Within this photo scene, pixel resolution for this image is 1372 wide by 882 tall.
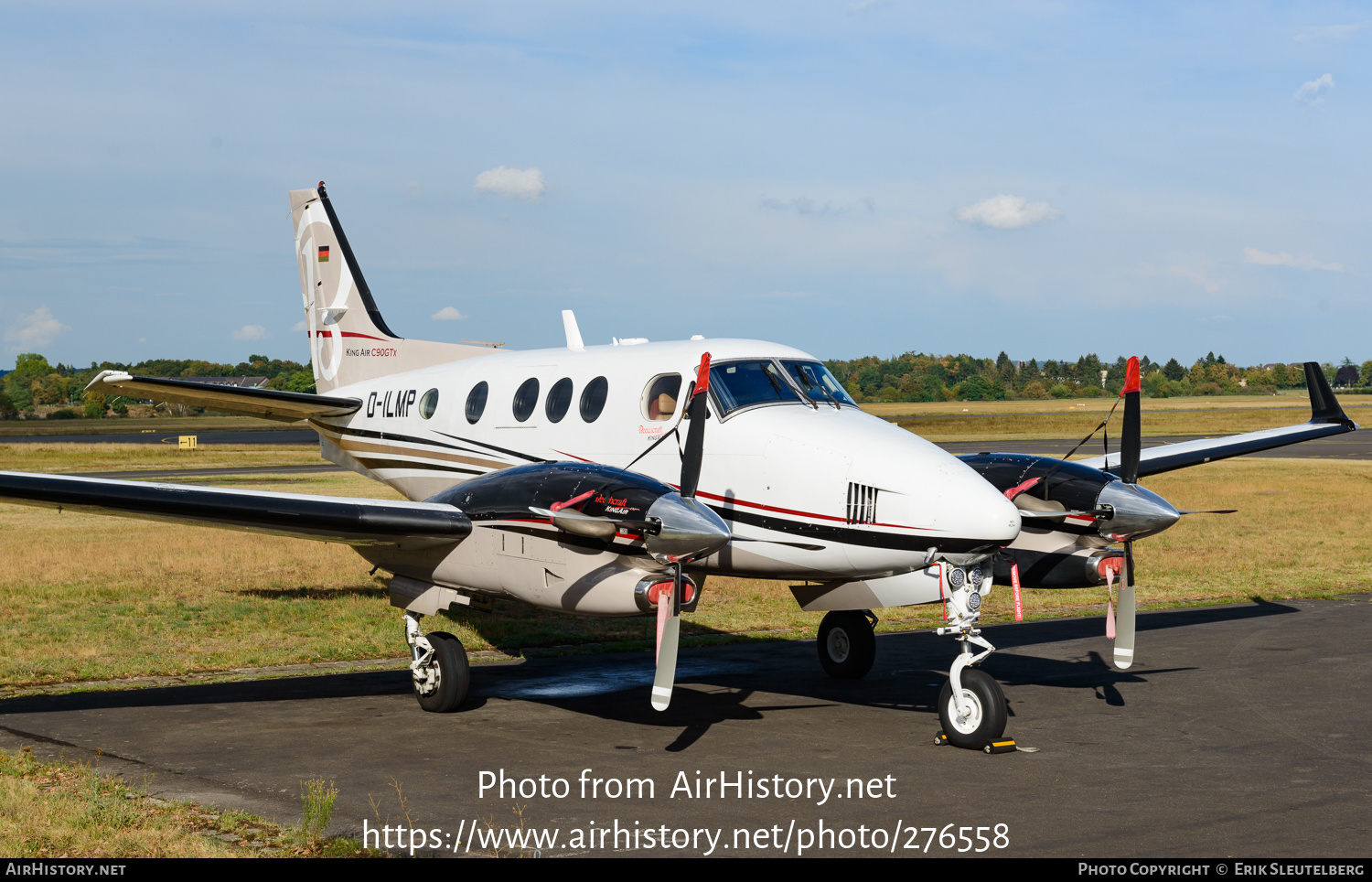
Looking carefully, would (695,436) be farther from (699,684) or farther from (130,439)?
(130,439)

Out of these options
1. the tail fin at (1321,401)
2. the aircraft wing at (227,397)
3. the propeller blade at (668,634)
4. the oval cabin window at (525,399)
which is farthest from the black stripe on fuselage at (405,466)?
the tail fin at (1321,401)

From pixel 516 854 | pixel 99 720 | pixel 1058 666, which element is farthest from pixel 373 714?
pixel 1058 666

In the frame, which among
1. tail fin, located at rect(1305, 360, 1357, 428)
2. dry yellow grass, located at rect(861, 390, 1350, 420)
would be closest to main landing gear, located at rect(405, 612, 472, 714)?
tail fin, located at rect(1305, 360, 1357, 428)

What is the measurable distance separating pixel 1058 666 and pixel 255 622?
34.9 ft

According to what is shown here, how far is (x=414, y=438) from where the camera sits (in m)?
14.8

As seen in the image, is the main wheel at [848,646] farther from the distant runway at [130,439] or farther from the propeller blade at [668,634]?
the distant runway at [130,439]

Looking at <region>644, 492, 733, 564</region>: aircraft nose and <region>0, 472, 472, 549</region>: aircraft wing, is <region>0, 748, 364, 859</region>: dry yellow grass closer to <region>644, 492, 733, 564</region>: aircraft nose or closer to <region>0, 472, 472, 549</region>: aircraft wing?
<region>0, 472, 472, 549</region>: aircraft wing

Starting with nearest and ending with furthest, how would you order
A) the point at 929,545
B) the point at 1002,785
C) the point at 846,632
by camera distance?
the point at 1002,785, the point at 929,545, the point at 846,632

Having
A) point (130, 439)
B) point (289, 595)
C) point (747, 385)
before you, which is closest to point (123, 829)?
point (747, 385)

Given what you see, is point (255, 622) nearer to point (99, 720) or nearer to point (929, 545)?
point (99, 720)

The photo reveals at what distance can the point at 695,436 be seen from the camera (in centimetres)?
1013

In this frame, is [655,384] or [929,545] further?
[655,384]

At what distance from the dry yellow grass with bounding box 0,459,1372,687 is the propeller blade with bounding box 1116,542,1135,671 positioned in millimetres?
5643

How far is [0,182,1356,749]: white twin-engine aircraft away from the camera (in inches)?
374
